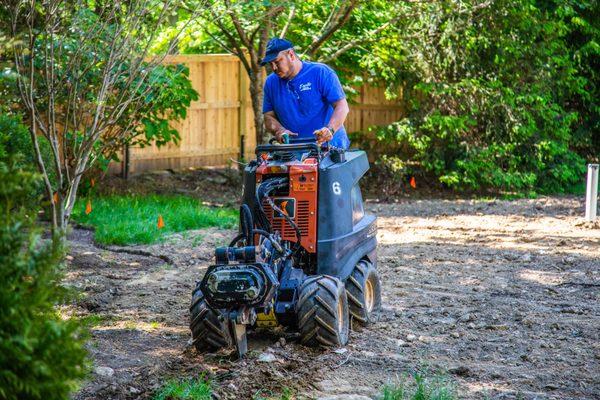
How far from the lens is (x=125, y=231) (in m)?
10.7

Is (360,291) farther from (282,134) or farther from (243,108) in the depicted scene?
(243,108)

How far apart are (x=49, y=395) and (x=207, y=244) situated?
6917 millimetres

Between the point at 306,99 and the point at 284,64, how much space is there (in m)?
0.33

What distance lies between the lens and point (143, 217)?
461 inches

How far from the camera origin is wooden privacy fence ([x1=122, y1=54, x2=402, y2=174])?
50.7ft

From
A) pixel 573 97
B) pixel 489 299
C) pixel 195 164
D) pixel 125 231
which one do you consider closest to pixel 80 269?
pixel 125 231

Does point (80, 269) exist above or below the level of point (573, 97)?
below

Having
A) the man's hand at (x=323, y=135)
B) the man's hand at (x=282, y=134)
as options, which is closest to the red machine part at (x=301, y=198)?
the man's hand at (x=323, y=135)

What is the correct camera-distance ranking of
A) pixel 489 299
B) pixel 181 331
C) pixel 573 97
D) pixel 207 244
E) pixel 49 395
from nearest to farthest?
1. pixel 49 395
2. pixel 181 331
3. pixel 489 299
4. pixel 207 244
5. pixel 573 97

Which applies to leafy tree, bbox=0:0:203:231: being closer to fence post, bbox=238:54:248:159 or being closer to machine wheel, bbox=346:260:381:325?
machine wheel, bbox=346:260:381:325

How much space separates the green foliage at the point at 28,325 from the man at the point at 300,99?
140 inches

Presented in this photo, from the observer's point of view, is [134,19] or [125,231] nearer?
[134,19]

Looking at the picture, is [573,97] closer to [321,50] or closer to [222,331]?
[321,50]

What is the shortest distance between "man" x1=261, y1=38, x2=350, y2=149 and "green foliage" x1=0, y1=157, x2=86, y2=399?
355 cm
